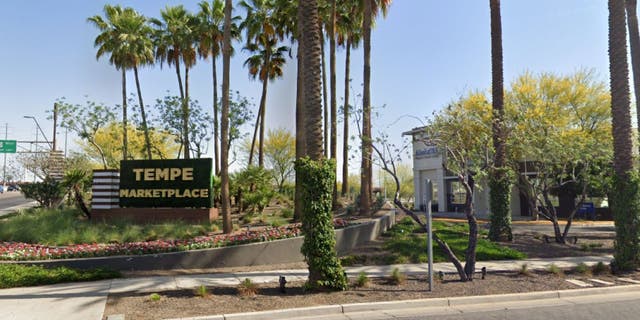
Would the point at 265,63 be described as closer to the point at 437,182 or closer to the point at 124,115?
the point at 124,115

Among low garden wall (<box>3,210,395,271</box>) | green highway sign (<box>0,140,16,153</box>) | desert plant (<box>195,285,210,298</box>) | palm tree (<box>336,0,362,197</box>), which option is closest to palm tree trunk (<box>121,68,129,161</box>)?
palm tree (<box>336,0,362,197</box>)

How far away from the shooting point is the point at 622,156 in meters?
11.7

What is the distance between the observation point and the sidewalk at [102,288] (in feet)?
24.9

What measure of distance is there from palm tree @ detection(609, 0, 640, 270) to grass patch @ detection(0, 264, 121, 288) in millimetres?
12533

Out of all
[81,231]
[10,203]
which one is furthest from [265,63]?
[10,203]

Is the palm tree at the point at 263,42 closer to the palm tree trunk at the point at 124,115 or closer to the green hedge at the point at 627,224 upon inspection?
the palm tree trunk at the point at 124,115

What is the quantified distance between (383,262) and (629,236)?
6.25 meters

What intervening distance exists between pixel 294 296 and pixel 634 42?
702 inches

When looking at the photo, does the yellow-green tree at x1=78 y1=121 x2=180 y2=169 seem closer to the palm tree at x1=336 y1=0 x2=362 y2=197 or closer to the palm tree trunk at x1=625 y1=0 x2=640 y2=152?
the palm tree at x1=336 y1=0 x2=362 y2=197

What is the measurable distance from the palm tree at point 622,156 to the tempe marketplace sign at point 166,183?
575 inches

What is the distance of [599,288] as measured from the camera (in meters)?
9.41

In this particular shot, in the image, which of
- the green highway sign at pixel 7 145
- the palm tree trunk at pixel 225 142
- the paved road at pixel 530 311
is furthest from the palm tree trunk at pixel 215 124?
the green highway sign at pixel 7 145

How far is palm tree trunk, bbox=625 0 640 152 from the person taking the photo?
17797 mm

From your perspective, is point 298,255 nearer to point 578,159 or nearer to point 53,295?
point 53,295
